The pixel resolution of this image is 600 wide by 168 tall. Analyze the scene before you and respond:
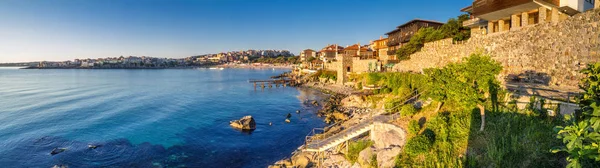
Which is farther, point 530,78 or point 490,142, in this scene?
point 530,78

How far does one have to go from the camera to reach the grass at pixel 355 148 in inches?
636

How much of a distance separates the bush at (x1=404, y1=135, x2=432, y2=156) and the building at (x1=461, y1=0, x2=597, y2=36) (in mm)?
13046

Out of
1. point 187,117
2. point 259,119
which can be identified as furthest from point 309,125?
point 187,117

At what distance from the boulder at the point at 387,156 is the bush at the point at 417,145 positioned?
0.70 m

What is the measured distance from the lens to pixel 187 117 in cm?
3453

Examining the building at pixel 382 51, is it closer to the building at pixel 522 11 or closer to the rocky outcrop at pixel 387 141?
the building at pixel 522 11

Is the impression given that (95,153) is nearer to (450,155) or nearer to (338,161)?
(338,161)

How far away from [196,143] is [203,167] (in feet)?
18.7

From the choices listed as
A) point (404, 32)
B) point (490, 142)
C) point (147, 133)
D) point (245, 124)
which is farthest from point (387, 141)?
point (404, 32)

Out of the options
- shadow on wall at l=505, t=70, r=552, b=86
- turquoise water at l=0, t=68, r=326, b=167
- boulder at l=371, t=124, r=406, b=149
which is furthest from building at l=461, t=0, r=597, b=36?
turquoise water at l=0, t=68, r=326, b=167

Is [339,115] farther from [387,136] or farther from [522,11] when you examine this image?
[522,11]

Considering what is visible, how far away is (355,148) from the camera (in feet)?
55.4

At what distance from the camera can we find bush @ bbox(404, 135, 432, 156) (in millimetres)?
12680

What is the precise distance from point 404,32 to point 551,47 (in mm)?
32112
